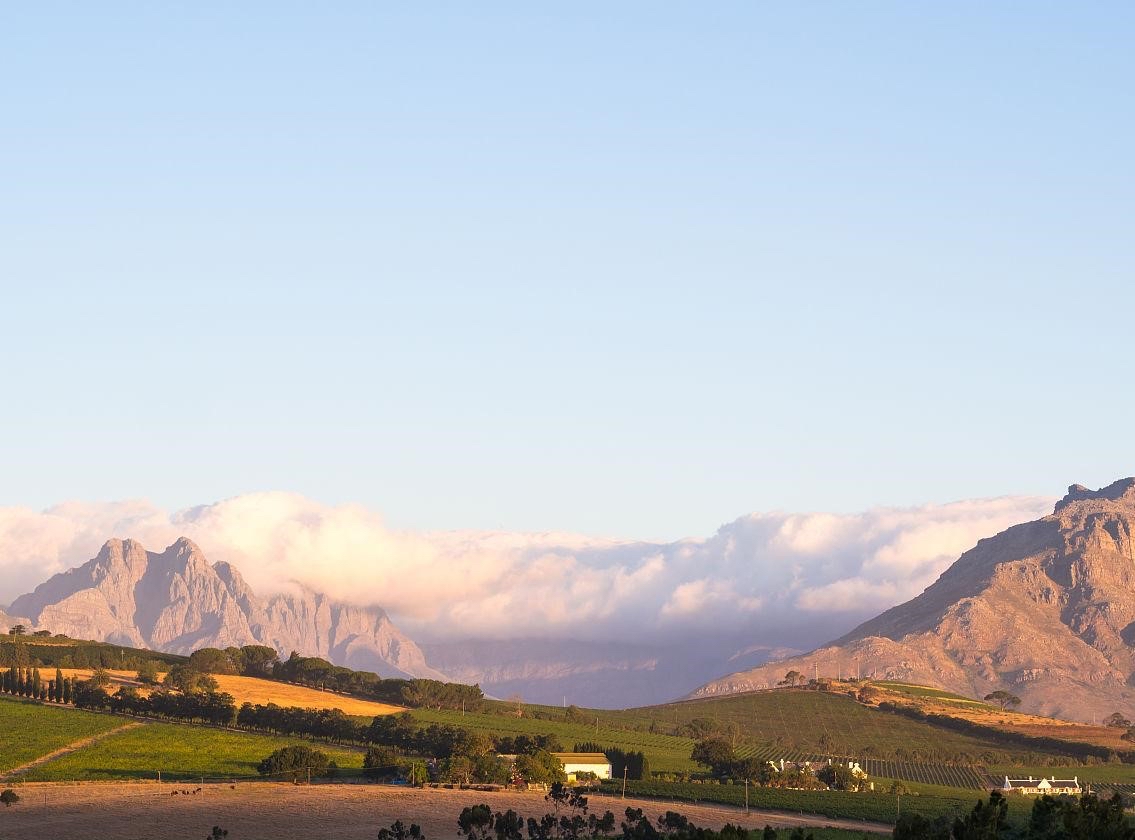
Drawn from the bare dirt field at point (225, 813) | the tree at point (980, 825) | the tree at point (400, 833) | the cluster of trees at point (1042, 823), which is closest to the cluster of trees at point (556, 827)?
the tree at point (400, 833)

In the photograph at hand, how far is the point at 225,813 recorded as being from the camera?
18050 cm

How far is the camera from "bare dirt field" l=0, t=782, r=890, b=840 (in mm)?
167875

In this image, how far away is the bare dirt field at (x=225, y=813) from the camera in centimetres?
16788

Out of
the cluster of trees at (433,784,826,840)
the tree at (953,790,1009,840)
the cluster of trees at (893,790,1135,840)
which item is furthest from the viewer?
the cluster of trees at (433,784,826,840)

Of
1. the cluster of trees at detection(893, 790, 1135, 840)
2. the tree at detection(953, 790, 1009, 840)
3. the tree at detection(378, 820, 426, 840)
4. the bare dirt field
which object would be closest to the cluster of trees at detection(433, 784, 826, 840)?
the tree at detection(378, 820, 426, 840)

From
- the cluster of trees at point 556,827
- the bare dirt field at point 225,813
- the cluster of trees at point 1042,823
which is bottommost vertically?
the cluster of trees at point 556,827

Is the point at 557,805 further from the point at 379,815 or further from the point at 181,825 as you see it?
the point at 181,825

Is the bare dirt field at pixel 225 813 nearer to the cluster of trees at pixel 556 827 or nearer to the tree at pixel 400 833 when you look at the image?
the tree at pixel 400 833

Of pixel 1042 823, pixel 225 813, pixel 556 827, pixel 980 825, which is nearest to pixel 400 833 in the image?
pixel 556 827

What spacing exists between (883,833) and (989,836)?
314 ft

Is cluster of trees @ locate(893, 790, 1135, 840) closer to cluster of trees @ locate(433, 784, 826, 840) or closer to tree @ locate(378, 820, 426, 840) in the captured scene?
cluster of trees @ locate(433, 784, 826, 840)

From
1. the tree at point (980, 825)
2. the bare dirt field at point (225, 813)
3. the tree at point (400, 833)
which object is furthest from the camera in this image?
the bare dirt field at point (225, 813)

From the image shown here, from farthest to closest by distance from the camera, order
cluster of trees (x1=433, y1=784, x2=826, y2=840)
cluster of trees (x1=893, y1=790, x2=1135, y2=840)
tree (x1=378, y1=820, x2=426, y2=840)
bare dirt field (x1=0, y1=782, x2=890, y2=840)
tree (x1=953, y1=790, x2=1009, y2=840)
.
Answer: bare dirt field (x1=0, y1=782, x2=890, y2=840) < cluster of trees (x1=433, y1=784, x2=826, y2=840) < tree (x1=378, y1=820, x2=426, y2=840) < tree (x1=953, y1=790, x2=1009, y2=840) < cluster of trees (x1=893, y1=790, x2=1135, y2=840)

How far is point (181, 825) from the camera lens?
563ft
